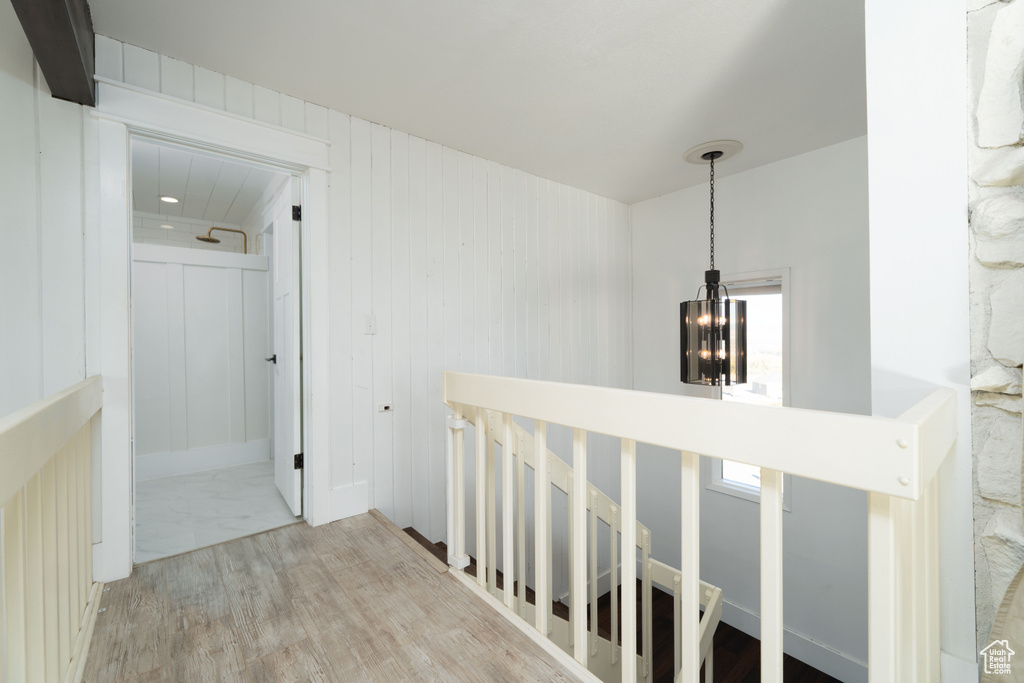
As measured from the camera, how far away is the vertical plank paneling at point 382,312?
2484 mm

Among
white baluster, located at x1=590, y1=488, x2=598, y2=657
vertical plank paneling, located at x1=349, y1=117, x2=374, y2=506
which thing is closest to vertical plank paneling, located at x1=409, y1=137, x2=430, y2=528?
vertical plank paneling, located at x1=349, y1=117, x2=374, y2=506

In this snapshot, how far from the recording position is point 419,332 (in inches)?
105

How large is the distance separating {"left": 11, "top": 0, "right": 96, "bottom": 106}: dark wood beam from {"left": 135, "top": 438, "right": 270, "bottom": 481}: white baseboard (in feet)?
9.23

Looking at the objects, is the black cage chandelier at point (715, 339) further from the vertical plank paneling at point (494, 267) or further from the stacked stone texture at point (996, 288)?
the stacked stone texture at point (996, 288)

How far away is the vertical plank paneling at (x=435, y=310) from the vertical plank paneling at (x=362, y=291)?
0.38 meters

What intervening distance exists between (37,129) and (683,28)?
2357 millimetres

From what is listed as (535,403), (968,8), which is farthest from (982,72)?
(535,403)

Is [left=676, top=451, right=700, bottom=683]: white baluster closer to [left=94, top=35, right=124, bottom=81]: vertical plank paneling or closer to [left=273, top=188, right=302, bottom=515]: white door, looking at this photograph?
[left=273, top=188, right=302, bottom=515]: white door

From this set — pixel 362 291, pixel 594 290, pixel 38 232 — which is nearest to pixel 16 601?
pixel 38 232

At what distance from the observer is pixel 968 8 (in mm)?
999

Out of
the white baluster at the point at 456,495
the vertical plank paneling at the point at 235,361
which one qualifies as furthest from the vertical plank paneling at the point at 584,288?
the vertical plank paneling at the point at 235,361

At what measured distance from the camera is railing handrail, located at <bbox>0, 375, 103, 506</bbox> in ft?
2.44

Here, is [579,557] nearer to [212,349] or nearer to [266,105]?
[266,105]

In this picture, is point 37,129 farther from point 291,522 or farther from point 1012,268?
point 1012,268
